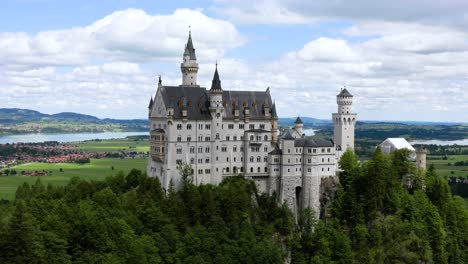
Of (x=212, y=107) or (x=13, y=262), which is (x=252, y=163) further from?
(x=13, y=262)

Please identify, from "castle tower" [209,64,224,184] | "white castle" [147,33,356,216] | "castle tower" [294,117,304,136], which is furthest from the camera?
"castle tower" [294,117,304,136]

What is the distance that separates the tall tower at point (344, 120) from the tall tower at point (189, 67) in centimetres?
3000

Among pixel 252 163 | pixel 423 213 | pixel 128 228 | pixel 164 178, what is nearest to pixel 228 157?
pixel 252 163

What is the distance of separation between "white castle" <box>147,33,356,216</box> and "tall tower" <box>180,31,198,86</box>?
97.5 inches

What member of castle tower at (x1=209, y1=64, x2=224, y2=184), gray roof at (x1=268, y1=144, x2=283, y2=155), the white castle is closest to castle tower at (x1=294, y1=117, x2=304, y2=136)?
the white castle

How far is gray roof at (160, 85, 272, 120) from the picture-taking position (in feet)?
327

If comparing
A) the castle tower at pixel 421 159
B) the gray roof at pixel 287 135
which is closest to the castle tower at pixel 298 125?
the gray roof at pixel 287 135

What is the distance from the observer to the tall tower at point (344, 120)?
11725 centimetres

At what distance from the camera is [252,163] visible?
104 metres

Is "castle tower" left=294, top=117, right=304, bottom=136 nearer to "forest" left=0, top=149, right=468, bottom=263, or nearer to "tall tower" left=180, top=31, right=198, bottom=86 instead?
"forest" left=0, top=149, right=468, bottom=263

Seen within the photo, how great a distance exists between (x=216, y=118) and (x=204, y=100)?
12.8 ft

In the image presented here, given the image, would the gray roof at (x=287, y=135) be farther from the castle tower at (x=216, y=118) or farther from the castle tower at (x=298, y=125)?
the castle tower at (x=216, y=118)

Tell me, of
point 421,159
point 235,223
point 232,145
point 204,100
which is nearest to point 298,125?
point 232,145

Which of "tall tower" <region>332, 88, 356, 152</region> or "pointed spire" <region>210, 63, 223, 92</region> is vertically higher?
"pointed spire" <region>210, 63, 223, 92</region>
